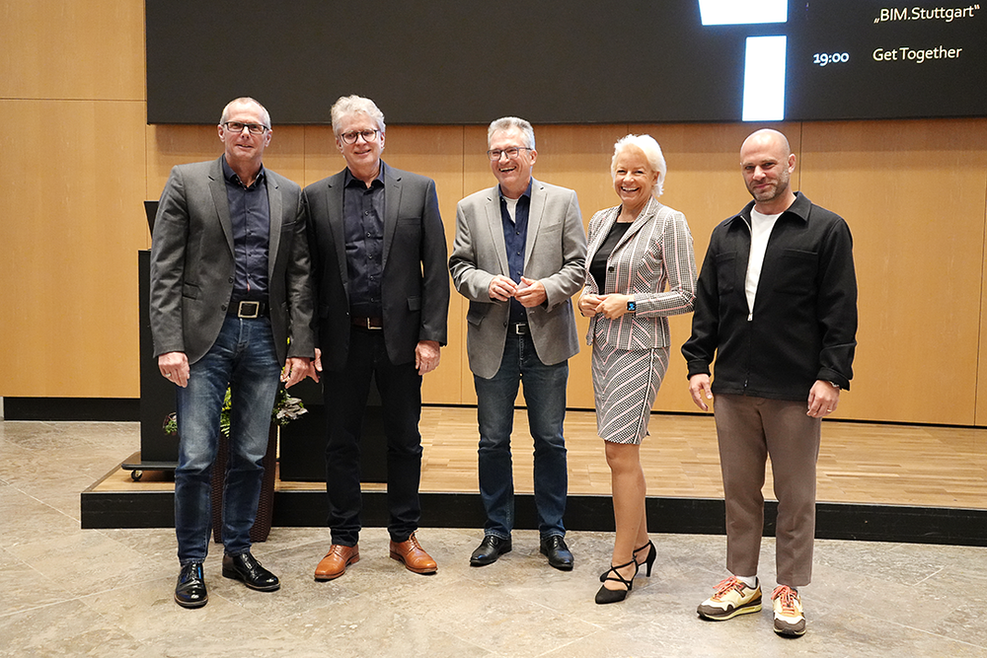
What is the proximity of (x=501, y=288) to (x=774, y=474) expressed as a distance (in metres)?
1.11

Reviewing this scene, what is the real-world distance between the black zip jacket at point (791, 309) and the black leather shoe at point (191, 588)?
6.13ft

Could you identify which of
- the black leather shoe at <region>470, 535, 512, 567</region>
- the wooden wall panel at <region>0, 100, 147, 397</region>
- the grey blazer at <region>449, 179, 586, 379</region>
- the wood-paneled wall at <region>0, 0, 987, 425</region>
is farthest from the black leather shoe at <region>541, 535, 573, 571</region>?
the wooden wall panel at <region>0, 100, 147, 397</region>

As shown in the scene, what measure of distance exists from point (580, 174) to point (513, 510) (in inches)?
108

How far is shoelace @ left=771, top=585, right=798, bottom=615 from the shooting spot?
2.62 meters

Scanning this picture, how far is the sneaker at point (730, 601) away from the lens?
2.70 m

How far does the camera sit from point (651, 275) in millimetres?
2820

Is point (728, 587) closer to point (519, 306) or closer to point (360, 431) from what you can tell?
point (519, 306)

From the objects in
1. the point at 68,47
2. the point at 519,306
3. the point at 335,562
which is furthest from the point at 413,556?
the point at 68,47

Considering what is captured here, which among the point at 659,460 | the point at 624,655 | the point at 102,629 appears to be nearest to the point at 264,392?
the point at 102,629

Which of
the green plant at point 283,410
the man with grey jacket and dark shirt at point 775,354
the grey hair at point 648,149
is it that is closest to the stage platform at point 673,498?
the green plant at point 283,410

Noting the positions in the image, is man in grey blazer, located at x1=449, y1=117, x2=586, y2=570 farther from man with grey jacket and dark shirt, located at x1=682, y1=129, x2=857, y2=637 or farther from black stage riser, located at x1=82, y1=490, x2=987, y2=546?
man with grey jacket and dark shirt, located at x1=682, y1=129, x2=857, y2=637

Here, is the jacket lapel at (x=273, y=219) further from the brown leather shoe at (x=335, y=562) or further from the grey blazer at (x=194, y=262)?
the brown leather shoe at (x=335, y=562)

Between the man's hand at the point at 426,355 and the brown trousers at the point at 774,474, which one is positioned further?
the man's hand at the point at 426,355

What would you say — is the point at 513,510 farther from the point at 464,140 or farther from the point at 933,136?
the point at 933,136
